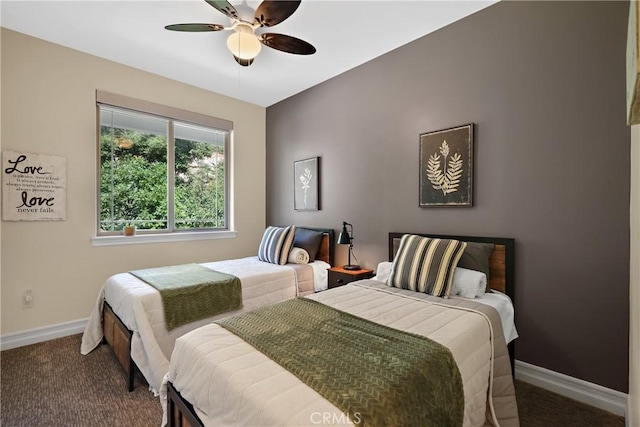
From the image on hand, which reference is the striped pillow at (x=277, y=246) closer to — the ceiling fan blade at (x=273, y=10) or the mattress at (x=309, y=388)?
the mattress at (x=309, y=388)

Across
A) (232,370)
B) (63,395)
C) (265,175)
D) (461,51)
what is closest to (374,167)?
(461,51)

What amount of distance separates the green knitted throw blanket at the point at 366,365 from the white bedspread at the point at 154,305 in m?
0.84

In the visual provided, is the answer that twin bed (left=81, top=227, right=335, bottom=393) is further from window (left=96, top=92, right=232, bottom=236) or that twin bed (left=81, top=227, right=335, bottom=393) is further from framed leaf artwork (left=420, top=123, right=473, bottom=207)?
framed leaf artwork (left=420, top=123, right=473, bottom=207)

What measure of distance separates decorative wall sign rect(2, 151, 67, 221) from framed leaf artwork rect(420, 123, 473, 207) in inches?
139

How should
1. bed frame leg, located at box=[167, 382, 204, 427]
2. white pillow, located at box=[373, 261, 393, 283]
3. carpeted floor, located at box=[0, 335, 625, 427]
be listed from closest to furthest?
bed frame leg, located at box=[167, 382, 204, 427], carpeted floor, located at box=[0, 335, 625, 427], white pillow, located at box=[373, 261, 393, 283]

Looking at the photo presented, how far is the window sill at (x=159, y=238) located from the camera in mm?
3232

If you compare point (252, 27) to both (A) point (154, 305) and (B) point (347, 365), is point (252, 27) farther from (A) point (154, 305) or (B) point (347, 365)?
(B) point (347, 365)

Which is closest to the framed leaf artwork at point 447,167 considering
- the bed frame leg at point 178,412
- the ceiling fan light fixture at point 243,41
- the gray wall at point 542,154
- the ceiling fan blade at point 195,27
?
the gray wall at point 542,154

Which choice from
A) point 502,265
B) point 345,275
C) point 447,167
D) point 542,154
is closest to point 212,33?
point 447,167

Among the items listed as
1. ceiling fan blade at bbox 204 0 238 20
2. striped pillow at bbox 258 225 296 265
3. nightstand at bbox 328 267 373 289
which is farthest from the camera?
striped pillow at bbox 258 225 296 265

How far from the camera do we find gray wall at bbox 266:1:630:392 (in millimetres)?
1851

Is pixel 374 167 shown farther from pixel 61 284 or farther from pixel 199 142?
pixel 61 284

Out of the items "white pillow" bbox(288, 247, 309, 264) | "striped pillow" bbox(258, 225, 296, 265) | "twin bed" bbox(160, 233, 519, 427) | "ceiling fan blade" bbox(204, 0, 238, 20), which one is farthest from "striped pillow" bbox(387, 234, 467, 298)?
"ceiling fan blade" bbox(204, 0, 238, 20)

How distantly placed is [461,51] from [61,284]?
435 centimetres
